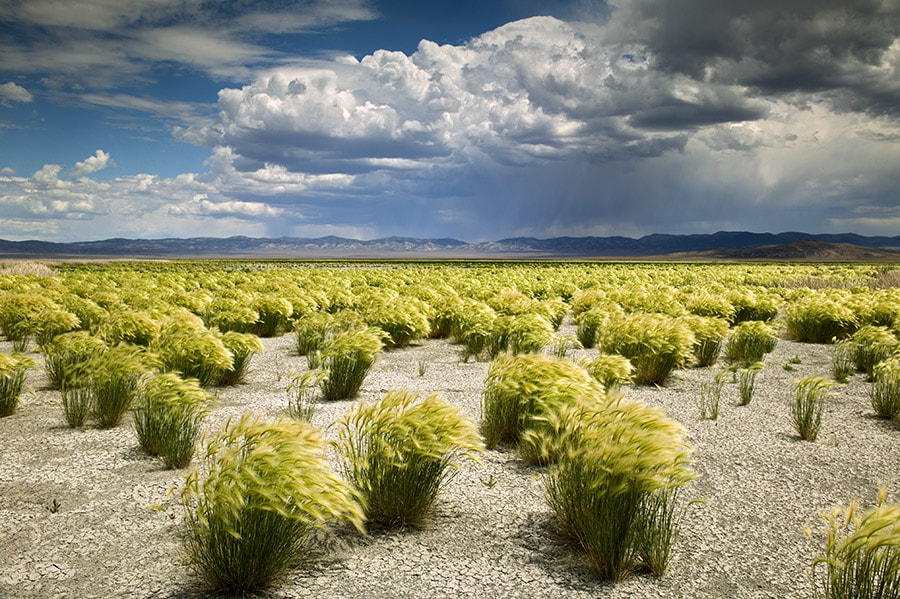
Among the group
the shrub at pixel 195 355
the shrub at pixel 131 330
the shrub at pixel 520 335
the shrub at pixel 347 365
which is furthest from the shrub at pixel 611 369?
the shrub at pixel 131 330

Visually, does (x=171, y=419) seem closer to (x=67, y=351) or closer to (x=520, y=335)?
(x=67, y=351)

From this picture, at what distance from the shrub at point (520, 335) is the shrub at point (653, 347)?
123 cm

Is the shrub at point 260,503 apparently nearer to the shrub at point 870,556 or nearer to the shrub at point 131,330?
the shrub at point 870,556

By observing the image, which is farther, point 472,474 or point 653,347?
point 653,347

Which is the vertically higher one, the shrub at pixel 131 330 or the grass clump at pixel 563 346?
the shrub at pixel 131 330

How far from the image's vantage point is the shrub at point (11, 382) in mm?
6805

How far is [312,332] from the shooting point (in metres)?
11.5

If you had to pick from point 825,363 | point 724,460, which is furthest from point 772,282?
point 724,460

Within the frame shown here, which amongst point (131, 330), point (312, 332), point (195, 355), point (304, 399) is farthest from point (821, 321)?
point (131, 330)

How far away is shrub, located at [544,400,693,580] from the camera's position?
3506 mm

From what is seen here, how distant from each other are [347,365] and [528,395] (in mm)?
3067

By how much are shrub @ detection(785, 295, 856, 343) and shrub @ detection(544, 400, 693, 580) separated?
11.8 metres

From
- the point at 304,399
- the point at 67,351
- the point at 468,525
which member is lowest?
the point at 468,525

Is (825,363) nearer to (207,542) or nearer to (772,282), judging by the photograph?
(207,542)
